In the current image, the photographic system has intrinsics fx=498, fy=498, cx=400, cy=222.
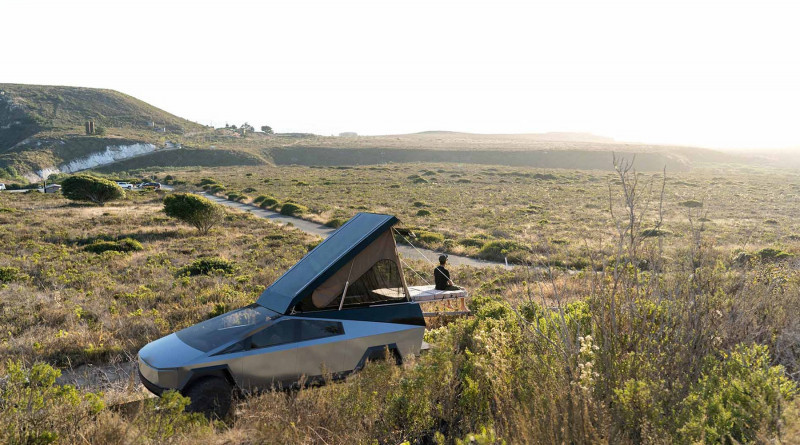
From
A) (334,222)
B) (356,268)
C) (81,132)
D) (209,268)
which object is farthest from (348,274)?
(81,132)

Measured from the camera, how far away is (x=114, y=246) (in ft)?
64.4

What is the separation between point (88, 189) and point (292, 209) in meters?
16.4

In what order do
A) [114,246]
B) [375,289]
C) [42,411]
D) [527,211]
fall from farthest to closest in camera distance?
[527,211], [114,246], [375,289], [42,411]

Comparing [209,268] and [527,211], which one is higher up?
[209,268]

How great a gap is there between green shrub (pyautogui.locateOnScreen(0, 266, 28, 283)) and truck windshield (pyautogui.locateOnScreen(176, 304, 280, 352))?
10.5m

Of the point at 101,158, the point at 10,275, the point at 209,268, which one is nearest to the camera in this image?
the point at 10,275

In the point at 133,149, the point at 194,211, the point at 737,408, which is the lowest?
the point at 194,211

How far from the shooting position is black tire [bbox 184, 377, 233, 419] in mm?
5637

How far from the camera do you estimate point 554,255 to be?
768 inches

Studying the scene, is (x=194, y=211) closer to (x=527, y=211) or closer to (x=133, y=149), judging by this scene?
(x=527, y=211)

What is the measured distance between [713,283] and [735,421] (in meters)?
2.55

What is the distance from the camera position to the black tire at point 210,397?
18.5 feet

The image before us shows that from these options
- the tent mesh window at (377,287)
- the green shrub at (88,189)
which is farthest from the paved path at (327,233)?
the green shrub at (88,189)

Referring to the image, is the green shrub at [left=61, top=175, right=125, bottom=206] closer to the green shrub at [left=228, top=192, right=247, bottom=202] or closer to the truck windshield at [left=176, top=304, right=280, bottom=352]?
the green shrub at [left=228, top=192, right=247, bottom=202]
